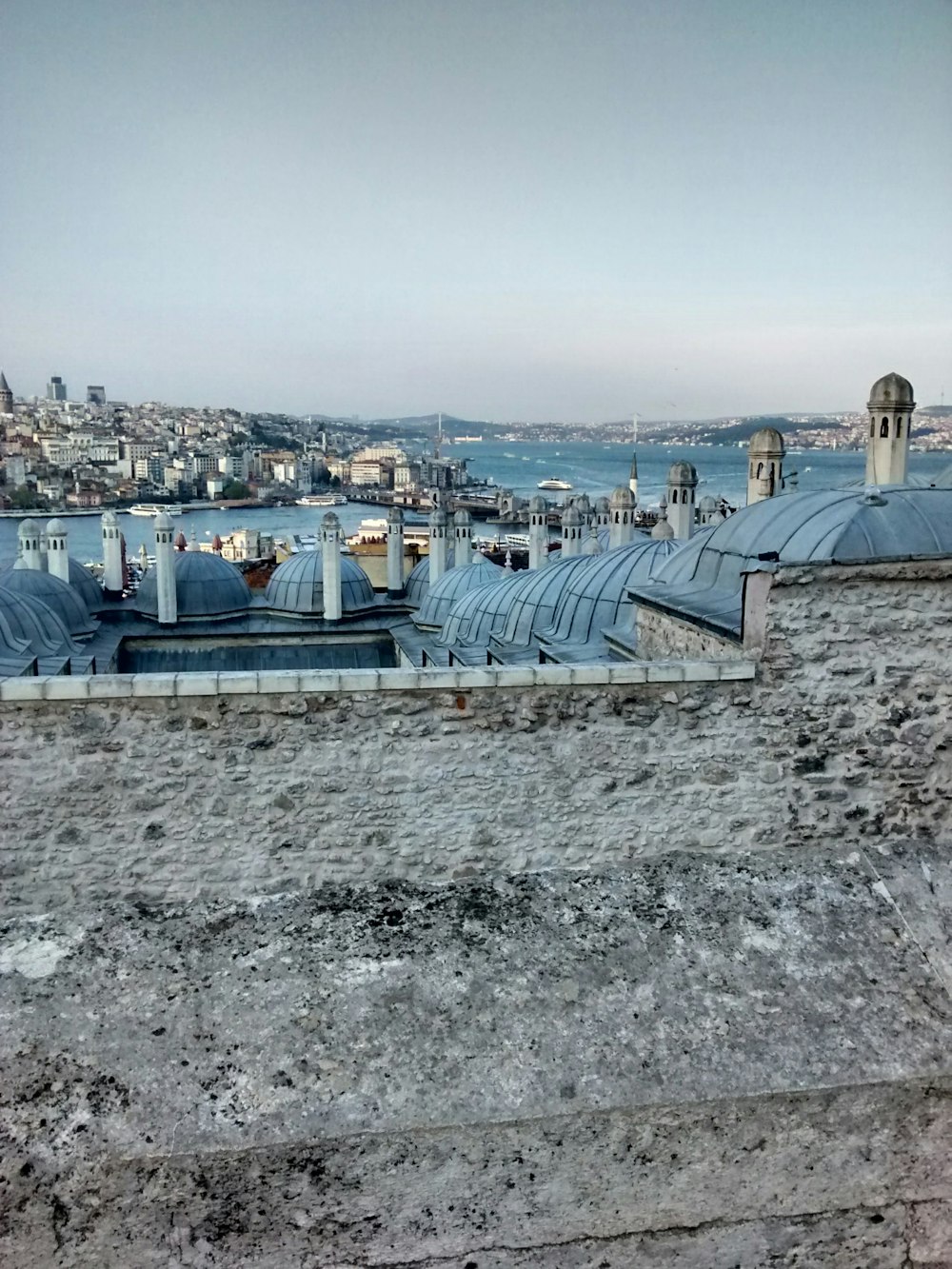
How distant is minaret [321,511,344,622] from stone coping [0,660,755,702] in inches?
500

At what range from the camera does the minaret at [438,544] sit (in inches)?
790

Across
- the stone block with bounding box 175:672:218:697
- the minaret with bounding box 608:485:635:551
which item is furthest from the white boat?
the stone block with bounding box 175:672:218:697

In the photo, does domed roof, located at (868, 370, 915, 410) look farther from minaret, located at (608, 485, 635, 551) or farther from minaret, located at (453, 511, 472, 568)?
minaret, located at (453, 511, 472, 568)

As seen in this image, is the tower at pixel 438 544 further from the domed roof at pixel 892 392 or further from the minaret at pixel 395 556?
the domed roof at pixel 892 392

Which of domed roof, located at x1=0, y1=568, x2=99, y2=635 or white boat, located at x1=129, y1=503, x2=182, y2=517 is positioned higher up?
white boat, located at x1=129, y1=503, x2=182, y2=517

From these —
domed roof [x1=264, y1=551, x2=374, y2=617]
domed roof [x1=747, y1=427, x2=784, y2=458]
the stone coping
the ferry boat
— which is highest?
domed roof [x1=747, y1=427, x2=784, y2=458]

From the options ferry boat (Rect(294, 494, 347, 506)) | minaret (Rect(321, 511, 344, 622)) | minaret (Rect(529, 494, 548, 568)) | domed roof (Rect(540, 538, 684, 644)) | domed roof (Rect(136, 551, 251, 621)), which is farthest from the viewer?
ferry boat (Rect(294, 494, 347, 506))

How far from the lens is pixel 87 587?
18891 mm

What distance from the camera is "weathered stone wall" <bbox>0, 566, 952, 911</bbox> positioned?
223 inches

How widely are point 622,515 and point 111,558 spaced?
35.8 feet

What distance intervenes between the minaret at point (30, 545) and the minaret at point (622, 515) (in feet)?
39.0

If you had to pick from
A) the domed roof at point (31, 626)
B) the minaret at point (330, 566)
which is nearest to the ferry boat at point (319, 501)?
the minaret at point (330, 566)

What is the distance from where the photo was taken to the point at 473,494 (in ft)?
384

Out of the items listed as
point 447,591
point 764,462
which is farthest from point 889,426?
point 447,591
